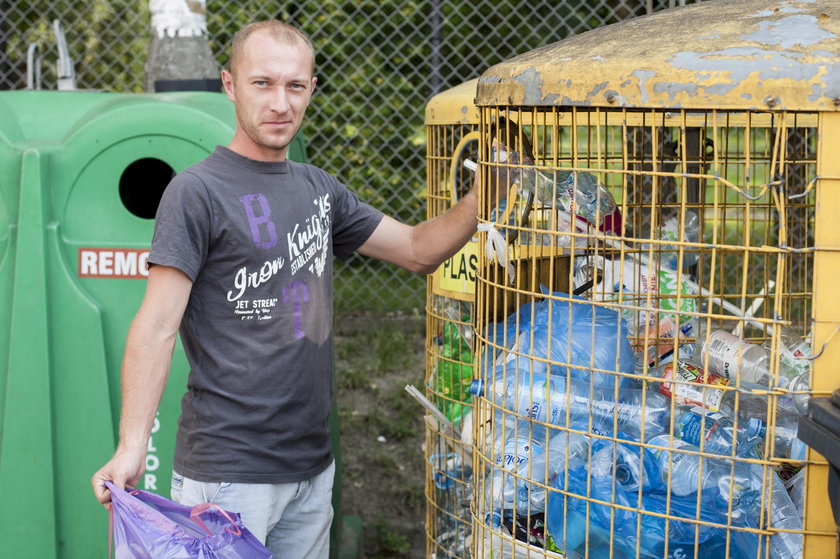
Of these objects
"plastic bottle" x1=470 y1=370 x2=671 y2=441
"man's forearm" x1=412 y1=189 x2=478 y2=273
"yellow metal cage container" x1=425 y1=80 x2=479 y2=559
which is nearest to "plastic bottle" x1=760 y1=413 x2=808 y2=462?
"plastic bottle" x1=470 y1=370 x2=671 y2=441

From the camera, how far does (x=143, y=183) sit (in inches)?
116

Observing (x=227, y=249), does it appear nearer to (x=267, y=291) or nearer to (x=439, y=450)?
(x=267, y=291)

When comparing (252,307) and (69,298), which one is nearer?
(252,307)

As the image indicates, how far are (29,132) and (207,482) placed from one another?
1.18 meters

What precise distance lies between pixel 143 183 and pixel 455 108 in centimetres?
97

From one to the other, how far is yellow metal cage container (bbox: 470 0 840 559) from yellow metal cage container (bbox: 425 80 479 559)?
21.5 inches

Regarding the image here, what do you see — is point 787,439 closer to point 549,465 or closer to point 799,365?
point 799,365

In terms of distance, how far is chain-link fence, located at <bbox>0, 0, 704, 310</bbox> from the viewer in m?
6.05

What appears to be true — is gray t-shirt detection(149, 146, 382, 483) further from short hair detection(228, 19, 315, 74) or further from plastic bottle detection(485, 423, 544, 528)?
plastic bottle detection(485, 423, 544, 528)

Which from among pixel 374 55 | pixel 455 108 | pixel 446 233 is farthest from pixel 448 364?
pixel 374 55

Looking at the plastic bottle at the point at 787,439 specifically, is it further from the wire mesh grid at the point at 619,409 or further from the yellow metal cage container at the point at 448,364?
the yellow metal cage container at the point at 448,364

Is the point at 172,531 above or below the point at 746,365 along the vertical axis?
below

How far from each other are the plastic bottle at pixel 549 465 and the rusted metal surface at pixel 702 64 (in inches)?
24.8

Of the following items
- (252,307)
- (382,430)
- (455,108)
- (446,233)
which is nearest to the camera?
(252,307)
